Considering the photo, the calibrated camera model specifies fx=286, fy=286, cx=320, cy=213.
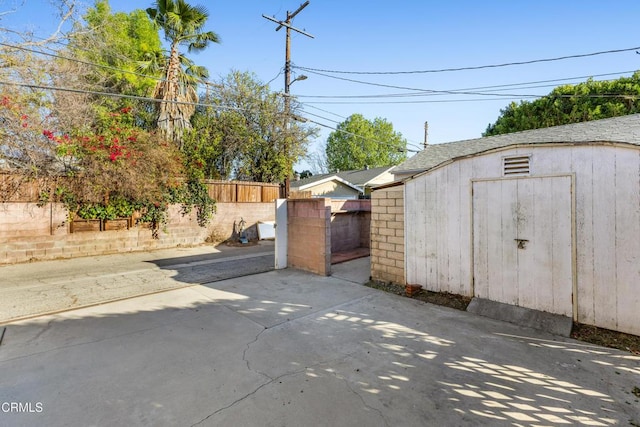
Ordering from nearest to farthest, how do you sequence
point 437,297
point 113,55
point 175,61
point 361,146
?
1. point 437,297
2. point 113,55
3. point 175,61
4. point 361,146

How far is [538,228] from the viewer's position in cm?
409

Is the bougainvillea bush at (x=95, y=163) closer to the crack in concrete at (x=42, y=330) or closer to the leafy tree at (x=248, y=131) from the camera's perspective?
the leafy tree at (x=248, y=131)

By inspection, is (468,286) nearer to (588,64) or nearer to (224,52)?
(588,64)

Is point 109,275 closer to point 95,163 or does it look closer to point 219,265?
point 219,265

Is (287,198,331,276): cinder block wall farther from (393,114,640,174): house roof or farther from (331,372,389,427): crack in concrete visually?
(331,372,389,427): crack in concrete

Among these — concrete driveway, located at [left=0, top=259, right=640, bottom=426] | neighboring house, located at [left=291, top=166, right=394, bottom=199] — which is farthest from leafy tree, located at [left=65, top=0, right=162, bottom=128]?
neighboring house, located at [left=291, top=166, right=394, bottom=199]

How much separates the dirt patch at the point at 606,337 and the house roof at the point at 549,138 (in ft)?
8.78

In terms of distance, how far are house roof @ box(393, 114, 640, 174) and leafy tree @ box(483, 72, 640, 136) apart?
16.6ft

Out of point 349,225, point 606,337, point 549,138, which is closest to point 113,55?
point 349,225

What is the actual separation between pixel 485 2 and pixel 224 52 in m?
10.1

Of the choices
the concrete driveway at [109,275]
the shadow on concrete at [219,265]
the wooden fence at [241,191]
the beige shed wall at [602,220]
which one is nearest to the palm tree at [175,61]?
the wooden fence at [241,191]

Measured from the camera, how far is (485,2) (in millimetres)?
7895

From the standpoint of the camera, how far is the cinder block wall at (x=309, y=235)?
21.9ft

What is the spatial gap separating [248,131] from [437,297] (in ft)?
38.2
